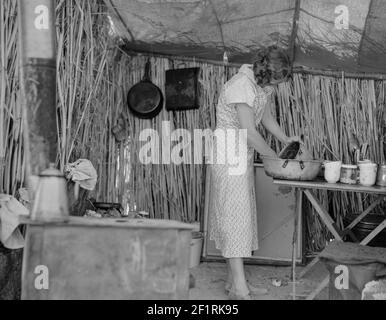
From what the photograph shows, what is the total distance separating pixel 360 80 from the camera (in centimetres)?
503

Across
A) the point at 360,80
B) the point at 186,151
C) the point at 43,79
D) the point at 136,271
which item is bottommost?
the point at 136,271

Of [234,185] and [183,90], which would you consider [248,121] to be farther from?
[183,90]

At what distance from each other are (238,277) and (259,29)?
2.05m

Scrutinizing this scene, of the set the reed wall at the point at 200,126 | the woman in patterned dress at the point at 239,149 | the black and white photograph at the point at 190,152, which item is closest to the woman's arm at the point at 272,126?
the black and white photograph at the point at 190,152

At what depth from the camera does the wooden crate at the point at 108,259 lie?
238 centimetres

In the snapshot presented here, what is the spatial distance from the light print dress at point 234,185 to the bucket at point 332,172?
1.73ft

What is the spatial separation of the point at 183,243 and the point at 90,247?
42cm

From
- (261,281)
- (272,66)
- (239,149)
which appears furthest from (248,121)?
(261,281)

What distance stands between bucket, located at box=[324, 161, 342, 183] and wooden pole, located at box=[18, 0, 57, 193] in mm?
1886

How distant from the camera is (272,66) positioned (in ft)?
11.8

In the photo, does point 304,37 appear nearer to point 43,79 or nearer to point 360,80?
point 360,80
